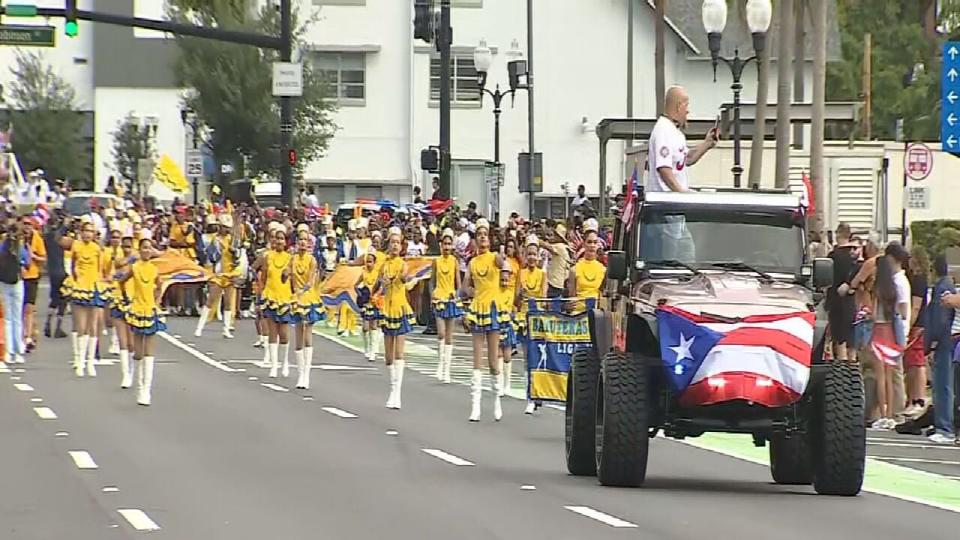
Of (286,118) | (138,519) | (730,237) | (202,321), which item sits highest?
(286,118)

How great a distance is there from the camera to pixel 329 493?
15.5 m

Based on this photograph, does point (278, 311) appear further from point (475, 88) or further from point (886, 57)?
point (886, 57)

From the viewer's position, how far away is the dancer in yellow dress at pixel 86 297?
96.8 ft

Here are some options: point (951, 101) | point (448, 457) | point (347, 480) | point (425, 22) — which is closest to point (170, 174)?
point (425, 22)

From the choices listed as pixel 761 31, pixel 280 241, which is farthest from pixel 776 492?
pixel 761 31

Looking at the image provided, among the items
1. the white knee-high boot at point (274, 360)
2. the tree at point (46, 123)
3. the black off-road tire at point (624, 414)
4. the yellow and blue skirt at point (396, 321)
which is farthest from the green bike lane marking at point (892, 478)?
the tree at point (46, 123)

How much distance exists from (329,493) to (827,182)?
104 feet

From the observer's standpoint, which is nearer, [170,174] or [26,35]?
[26,35]

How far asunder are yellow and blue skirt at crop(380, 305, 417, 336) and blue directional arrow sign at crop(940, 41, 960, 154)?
6.67 meters

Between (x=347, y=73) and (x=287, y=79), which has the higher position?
(x=347, y=73)

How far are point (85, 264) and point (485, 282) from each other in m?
7.77

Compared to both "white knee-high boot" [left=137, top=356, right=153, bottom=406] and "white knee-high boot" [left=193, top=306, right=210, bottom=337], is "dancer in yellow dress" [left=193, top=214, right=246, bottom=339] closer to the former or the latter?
"white knee-high boot" [left=193, top=306, right=210, bottom=337]

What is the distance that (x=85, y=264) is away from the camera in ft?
98.0

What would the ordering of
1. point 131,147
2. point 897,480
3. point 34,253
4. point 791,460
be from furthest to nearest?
point 131,147
point 34,253
point 897,480
point 791,460
